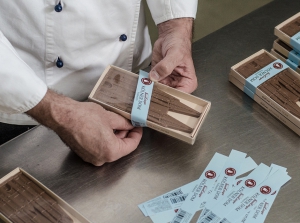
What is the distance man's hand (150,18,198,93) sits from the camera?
938mm

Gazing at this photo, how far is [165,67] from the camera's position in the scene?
928 mm

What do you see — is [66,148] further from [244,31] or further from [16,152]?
[244,31]

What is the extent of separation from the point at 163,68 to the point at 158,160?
0.20 m

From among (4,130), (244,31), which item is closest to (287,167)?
(244,31)

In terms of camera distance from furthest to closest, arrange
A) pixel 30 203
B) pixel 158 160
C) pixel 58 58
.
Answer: pixel 58 58, pixel 158 160, pixel 30 203

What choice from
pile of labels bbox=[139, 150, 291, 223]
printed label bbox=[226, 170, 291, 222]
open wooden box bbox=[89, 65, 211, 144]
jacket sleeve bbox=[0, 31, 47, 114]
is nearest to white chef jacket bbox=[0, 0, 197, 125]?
jacket sleeve bbox=[0, 31, 47, 114]

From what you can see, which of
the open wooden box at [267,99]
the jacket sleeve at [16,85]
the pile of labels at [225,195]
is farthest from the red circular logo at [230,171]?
the jacket sleeve at [16,85]

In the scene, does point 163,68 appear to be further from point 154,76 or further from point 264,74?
point 264,74

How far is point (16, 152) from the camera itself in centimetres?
88

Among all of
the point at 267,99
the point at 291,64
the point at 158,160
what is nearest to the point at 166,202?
the point at 158,160

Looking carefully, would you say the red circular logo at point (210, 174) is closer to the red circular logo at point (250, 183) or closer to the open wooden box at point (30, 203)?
the red circular logo at point (250, 183)

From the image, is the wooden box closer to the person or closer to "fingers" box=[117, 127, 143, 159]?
the person

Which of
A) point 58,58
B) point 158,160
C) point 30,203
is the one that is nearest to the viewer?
point 30,203

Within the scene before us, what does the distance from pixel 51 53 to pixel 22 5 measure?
124 millimetres
